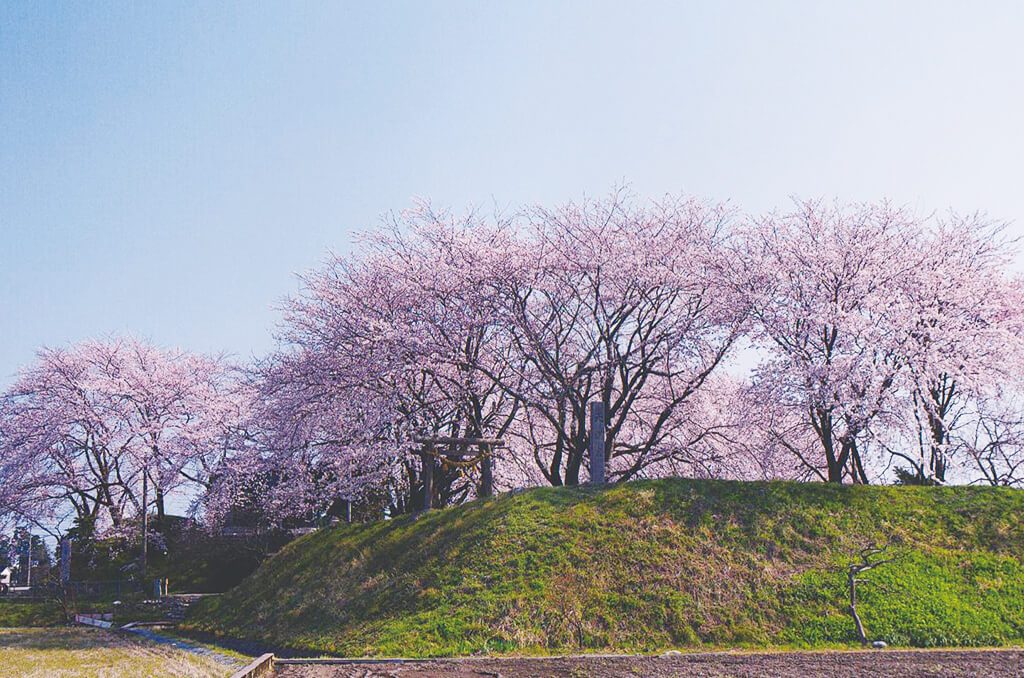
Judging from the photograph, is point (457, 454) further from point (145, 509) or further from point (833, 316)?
point (145, 509)

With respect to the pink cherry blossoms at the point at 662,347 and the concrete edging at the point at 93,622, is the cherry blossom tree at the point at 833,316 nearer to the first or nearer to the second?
the pink cherry blossoms at the point at 662,347

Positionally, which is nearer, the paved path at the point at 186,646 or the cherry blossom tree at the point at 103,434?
the paved path at the point at 186,646

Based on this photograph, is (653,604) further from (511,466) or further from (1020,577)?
(511,466)

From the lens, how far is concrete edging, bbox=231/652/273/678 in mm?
14757

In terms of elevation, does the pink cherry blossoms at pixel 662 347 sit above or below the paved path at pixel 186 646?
above

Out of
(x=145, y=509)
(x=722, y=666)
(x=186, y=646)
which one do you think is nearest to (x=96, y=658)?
(x=186, y=646)

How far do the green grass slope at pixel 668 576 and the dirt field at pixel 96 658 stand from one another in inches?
95.4

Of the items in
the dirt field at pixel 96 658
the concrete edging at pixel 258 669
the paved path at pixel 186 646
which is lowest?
the paved path at pixel 186 646

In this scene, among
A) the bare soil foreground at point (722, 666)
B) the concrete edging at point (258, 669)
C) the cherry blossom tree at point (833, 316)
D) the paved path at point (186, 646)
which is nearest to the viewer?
the bare soil foreground at point (722, 666)

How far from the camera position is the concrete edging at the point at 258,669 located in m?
14.8

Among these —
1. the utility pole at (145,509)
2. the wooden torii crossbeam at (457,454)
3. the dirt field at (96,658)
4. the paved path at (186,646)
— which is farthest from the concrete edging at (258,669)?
the utility pole at (145,509)

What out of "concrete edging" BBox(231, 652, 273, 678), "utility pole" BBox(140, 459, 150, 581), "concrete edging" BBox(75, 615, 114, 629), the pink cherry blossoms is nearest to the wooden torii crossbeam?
the pink cherry blossoms

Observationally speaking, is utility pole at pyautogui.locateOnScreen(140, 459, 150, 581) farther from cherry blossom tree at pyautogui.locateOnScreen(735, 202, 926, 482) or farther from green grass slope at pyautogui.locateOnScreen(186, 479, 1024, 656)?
cherry blossom tree at pyautogui.locateOnScreen(735, 202, 926, 482)

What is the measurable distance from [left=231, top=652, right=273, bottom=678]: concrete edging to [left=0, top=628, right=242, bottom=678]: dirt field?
120cm
